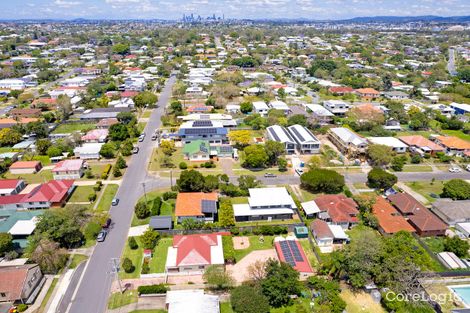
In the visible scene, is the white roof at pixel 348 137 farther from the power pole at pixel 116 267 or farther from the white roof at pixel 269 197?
the power pole at pixel 116 267

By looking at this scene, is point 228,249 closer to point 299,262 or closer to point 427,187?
point 299,262

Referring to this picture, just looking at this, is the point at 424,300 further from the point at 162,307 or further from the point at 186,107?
the point at 186,107

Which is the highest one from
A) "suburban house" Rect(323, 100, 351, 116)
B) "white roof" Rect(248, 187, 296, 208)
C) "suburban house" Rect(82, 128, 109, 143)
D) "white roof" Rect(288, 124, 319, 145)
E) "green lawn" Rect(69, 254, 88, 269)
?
"suburban house" Rect(323, 100, 351, 116)

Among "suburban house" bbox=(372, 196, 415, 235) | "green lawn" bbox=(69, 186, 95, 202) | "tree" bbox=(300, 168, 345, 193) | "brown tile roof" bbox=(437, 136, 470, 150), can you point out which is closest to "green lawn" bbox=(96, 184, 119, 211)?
"green lawn" bbox=(69, 186, 95, 202)

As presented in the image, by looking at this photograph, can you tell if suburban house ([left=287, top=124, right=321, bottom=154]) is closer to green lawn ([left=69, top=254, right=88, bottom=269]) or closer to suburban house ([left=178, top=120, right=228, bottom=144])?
suburban house ([left=178, top=120, right=228, bottom=144])

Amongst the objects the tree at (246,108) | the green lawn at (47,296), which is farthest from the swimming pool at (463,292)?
the tree at (246,108)
